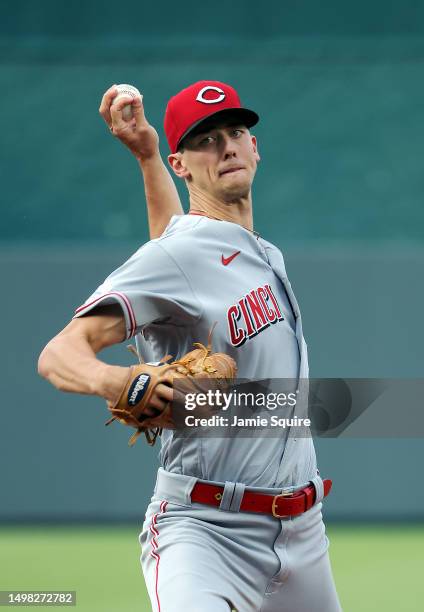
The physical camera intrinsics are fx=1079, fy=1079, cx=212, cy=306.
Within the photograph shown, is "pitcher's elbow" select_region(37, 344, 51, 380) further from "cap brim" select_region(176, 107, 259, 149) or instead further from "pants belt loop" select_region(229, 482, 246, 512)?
"cap brim" select_region(176, 107, 259, 149)

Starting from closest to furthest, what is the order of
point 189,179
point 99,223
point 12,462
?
1. point 189,179
2. point 12,462
3. point 99,223

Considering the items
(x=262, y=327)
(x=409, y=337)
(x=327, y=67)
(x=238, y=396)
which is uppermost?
(x=327, y=67)

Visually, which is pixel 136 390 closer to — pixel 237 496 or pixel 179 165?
pixel 237 496

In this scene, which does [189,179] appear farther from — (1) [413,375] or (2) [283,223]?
(2) [283,223]

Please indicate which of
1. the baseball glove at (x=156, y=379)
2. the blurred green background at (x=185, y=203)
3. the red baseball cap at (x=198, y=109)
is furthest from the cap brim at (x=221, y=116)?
the blurred green background at (x=185, y=203)

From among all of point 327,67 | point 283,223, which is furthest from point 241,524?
point 327,67

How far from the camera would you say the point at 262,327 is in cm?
296

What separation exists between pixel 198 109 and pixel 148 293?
76 cm

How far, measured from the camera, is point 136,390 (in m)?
2.38

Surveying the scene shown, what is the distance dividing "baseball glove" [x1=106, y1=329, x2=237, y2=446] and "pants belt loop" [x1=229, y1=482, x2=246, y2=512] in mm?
305

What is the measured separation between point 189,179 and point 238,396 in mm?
754

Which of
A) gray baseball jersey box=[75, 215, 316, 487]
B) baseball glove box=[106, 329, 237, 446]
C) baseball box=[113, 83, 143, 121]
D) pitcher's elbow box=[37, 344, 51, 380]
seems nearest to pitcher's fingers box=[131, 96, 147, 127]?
baseball box=[113, 83, 143, 121]

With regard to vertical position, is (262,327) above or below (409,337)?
below

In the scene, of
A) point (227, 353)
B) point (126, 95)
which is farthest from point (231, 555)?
point (126, 95)
